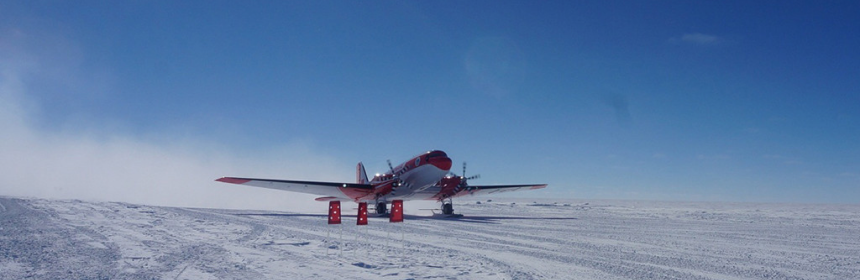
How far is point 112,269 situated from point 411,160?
2351cm

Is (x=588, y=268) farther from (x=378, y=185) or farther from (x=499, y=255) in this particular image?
(x=378, y=185)

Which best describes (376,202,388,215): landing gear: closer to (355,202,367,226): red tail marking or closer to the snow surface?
the snow surface

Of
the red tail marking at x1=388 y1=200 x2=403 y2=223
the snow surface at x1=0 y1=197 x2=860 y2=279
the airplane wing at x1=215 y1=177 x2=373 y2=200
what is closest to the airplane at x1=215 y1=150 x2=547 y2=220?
the airplane wing at x1=215 y1=177 x2=373 y2=200

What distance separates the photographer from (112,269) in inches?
344

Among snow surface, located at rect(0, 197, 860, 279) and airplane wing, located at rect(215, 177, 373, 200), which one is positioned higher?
airplane wing, located at rect(215, 177, 373, 200)

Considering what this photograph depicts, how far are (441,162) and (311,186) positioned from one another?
10.2 m

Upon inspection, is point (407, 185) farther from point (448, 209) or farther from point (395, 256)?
point (395, 256)

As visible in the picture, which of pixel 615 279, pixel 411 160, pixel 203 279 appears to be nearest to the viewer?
pixel 203 279

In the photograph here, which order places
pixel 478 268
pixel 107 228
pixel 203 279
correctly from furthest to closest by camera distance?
A: pixel 107 228 < pixel 478 268 < pixel 203 279

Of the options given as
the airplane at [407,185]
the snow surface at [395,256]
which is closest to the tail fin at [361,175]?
the airplane at [407,185]

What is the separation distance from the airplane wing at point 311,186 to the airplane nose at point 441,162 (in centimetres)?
676

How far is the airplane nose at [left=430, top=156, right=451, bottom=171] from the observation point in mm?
29609

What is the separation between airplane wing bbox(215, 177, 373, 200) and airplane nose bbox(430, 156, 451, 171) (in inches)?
266

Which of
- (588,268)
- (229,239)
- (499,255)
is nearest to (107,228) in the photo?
(229,239)
